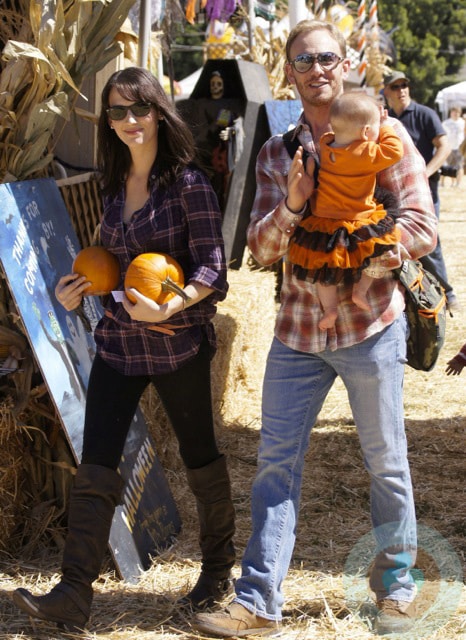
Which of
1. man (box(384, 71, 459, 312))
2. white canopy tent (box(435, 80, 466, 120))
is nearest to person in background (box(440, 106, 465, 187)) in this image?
white canopy tent (box(435, 80, 466, 120))

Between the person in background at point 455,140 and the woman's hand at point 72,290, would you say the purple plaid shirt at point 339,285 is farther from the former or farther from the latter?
the person in background at point 455,140

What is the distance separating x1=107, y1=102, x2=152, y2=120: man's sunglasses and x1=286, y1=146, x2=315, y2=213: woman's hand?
582 millimetres

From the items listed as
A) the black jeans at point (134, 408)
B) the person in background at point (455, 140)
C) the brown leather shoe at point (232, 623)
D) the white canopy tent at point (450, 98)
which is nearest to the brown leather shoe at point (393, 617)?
the brown leather shoe at point (232, 623)

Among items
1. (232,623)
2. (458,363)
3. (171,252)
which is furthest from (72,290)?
(458,363)

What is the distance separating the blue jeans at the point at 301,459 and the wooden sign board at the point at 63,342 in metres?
0.79

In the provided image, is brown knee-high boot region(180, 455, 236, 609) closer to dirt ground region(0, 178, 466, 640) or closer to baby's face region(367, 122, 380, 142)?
dirt ground region(0, 178, 466, 640)

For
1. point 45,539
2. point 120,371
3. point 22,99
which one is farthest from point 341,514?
point 22,99

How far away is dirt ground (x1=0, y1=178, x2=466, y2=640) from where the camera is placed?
3100mm

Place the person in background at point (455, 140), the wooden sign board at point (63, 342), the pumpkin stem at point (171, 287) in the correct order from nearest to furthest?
the pumpkin stem at point (171, 287) → the wooden sign board at point (63, 342) → the person in background at point (455, 140)

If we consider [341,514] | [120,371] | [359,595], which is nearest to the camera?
[120,371]

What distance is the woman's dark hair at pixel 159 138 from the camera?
2.93 meters

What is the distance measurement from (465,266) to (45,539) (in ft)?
27.6

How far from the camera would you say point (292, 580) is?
3473 mm

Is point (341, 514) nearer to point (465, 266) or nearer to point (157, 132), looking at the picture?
point (157, 132)
